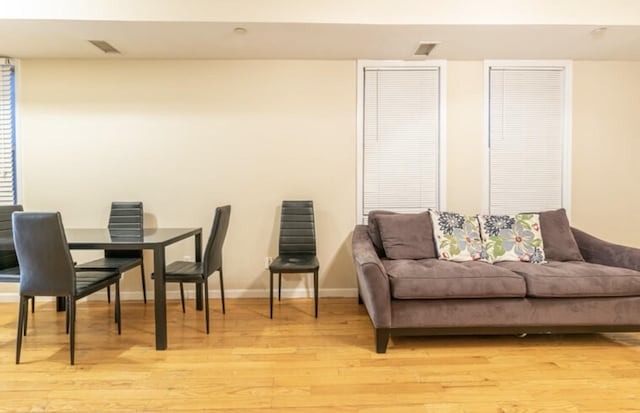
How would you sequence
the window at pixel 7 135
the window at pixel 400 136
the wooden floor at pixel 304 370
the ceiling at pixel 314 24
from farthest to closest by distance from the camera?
the window at pixel 400 136, the window at pixel 7 135, the ceiling at pixel 314 24, the wooden floor at pixel 304 370

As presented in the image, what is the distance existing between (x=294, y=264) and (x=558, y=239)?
7.58 feet

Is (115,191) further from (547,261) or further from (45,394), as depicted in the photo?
(547,261)

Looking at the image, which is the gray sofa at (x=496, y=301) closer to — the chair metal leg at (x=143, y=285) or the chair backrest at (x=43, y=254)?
the chair backrest at (x=43, y=254)

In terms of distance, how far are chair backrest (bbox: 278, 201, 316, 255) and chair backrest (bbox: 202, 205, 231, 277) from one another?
0.67 metres

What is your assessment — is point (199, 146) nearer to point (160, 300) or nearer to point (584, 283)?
point (160, 300)

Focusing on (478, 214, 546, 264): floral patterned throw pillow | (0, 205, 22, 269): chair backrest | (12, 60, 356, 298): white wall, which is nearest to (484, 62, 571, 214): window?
(478, 214, 546, 264): floral patterned throw pillow

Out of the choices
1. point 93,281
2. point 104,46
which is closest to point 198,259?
point 93,281

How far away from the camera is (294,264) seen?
3090 millimetres

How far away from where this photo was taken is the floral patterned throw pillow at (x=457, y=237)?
298 cm

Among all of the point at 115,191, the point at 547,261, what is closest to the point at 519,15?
the point at 547,261

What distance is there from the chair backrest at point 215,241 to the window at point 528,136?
261 centimetres

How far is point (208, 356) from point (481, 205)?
2.90 meters

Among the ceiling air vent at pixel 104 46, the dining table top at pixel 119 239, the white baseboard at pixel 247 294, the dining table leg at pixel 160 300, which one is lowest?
the white baseboard at pixel 247 294

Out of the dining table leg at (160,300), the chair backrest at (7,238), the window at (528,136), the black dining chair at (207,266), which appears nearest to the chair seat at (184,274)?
the black dining chair at (207,266)
